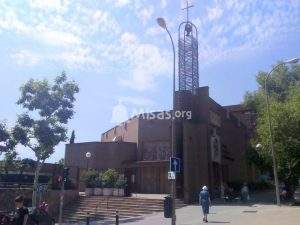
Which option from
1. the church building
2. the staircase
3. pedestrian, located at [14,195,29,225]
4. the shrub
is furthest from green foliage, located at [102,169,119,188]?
pedestrian, located at [14,195,29,225]

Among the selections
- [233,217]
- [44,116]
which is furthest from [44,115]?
[233,217]

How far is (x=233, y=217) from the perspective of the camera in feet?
76.6

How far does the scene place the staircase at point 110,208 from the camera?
2881 centimetres

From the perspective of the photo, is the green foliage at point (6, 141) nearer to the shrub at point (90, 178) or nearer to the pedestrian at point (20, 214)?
the shrub at point (90, 178)

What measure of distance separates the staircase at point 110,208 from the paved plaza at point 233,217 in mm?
1938

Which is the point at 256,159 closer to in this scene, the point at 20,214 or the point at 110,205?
the point at 110,205

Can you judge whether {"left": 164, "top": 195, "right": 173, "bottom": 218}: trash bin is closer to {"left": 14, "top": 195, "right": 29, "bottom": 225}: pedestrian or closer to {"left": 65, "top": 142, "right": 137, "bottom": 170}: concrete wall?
{"left": 14, "top": 195, "right": 29, "bottom": 225}: pedestrian

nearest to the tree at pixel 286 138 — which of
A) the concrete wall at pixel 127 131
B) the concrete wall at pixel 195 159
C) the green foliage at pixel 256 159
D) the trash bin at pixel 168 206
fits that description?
the green foliage at pixel 256 159

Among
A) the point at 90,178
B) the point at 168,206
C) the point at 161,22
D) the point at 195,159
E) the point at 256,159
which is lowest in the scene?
the point at 168,206

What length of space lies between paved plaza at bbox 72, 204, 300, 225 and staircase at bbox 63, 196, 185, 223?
1.94 meters

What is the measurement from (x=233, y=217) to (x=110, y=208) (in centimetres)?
1034

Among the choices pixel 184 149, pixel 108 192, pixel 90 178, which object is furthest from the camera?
pixel 90 178

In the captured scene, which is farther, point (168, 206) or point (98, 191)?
point (98, 191)

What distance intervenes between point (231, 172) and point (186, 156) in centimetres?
1332
